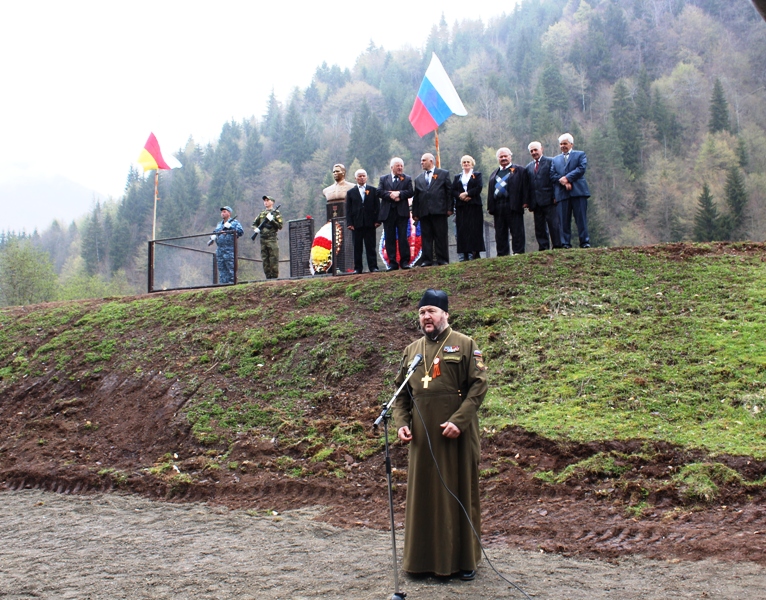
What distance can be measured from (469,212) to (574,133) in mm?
51846

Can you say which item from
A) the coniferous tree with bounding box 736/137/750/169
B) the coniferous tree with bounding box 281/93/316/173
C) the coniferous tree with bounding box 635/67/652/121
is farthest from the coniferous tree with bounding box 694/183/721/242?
the coniferous tree with bounding box 281/93/316/173

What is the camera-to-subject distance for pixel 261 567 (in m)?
5.80

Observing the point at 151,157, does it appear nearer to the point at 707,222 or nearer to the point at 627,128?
the point at 707,222

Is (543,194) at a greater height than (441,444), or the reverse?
(543,194)

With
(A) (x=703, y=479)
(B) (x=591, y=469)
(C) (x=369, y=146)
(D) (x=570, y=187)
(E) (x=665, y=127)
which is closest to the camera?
(A) (x=703, y=479)

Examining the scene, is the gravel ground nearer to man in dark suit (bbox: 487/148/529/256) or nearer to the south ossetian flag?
man in dark suit (bbox: 487/148/529/256)

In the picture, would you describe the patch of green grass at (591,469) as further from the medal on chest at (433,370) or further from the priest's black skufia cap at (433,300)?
the priest's black skufia cap at (433,300)

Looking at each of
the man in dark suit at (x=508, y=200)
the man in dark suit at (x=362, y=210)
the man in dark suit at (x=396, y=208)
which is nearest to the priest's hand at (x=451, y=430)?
the man in dark suit at (x=508, y=200)

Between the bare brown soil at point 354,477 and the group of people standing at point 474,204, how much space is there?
46.5 inches

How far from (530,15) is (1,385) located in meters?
108

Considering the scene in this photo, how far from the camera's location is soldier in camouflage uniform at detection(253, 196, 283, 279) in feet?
52.5

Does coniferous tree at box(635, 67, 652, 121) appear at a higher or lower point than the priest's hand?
higher

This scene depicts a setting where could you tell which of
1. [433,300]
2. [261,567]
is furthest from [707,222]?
[261,567]

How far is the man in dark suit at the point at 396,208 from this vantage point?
13.0m
